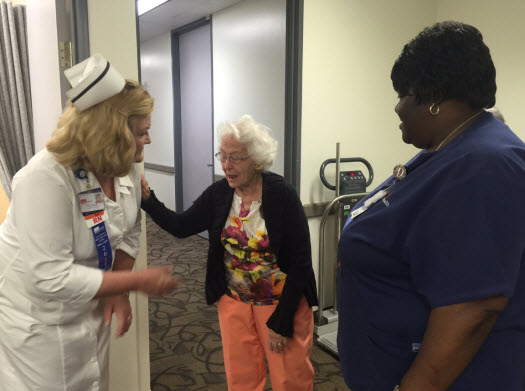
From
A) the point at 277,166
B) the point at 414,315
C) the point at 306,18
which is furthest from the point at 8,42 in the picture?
the point at 414,315

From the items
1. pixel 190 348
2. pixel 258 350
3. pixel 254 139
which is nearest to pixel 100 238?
pixel 254 139

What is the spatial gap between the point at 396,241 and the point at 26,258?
0.98m

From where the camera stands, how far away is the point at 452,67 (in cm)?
88

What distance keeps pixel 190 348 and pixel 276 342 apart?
135 centimetres

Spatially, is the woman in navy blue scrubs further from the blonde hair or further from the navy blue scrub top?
the blonde hair

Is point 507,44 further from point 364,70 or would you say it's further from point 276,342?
point 276,342

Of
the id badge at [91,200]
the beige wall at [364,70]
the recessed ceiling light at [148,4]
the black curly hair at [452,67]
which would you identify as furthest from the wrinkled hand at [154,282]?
the recessed ceiling light at [148,4]

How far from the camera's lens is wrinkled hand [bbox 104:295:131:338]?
149 cm

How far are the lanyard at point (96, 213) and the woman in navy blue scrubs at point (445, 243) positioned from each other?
738mm

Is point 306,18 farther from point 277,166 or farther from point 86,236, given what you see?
point 86,236

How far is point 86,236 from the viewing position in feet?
4.20

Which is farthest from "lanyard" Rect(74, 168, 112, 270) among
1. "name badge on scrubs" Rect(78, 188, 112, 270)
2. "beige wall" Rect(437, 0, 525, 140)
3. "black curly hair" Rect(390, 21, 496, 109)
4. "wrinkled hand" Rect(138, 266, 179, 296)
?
"beige wall" Rect(437, 0, 525, 140)

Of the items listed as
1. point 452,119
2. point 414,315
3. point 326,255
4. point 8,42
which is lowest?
point 326,255

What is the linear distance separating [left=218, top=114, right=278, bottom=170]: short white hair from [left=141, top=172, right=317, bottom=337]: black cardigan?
0.10 metres
